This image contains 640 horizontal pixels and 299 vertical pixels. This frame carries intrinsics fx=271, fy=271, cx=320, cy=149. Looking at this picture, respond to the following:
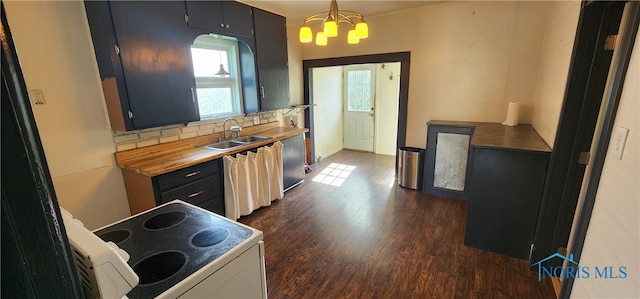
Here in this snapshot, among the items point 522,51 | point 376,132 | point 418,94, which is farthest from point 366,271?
point 376,132

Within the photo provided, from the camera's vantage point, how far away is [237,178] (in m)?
2.82

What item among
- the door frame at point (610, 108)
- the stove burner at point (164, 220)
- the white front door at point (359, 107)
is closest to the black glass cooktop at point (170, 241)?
the stove burner at point (164, 220)

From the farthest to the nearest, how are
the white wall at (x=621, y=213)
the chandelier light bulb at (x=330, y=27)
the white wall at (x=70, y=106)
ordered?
the chandelier light bulb at (x=330, y=27)
the white wall at (x=70, y=106)
the white wall at (x=621, y=213)

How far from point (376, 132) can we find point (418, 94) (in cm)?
199

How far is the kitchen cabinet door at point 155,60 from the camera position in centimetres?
214

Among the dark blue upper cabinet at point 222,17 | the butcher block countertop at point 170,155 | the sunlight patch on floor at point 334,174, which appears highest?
the dark blue upper cabinet at point 222,17

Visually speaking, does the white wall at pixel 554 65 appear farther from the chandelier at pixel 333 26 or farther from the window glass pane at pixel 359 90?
the window glass pane at pixel 359 90

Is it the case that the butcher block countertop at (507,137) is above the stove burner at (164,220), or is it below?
above

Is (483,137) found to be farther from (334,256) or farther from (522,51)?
(334,256)

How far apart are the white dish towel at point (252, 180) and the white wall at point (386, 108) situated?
2.84m

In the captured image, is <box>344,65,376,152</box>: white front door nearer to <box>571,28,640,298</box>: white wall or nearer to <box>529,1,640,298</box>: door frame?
<box>529,1,640,298</box>: door frame

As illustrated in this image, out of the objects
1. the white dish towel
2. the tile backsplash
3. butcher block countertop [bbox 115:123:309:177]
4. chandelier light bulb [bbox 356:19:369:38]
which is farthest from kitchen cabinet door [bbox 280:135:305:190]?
chandelier light bulb [bbox 356:19:369:38]

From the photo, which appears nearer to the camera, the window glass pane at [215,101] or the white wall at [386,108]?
the window glass pane at [215,101]

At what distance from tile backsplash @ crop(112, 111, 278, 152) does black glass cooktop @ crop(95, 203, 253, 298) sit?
138 centimetres
